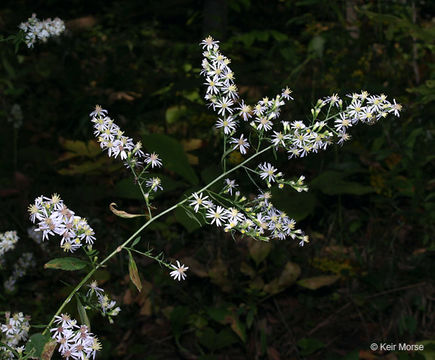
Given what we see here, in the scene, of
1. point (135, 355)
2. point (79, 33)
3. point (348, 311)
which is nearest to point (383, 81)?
point (348, 311)

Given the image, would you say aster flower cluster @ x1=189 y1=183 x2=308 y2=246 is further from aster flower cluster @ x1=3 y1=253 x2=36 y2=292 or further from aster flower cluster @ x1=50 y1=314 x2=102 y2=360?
aster flower cluster @ x1=3 y1=253 x2=36 y2=292

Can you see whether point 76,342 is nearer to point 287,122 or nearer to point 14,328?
point 14,328

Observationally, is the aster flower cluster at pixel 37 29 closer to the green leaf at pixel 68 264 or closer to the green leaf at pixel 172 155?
the green leaf at pixel 68 264

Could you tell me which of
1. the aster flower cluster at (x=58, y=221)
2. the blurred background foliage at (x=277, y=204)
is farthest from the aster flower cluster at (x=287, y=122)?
the blurred background foliage at (x=277, y=204)

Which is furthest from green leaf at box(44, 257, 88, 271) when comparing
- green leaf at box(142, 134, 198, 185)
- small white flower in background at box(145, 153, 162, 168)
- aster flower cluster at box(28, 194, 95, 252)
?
green leaf at box(142, 134, 198, 185)

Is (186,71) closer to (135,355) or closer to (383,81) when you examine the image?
(383,81)

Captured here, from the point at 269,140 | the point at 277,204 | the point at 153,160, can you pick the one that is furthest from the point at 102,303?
the point at 277,204

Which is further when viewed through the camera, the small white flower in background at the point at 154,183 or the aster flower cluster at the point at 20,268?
the aster flower cluster at the point at 20,268
